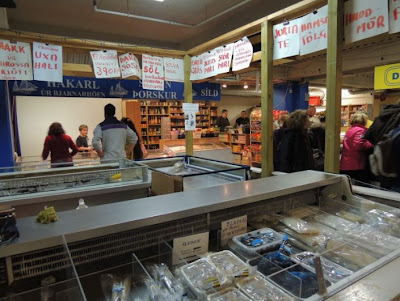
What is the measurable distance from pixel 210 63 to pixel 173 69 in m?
0.64

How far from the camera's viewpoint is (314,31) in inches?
97.1

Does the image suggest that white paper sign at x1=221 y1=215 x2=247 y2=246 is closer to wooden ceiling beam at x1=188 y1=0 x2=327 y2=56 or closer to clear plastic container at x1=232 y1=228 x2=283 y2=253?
clear plastic container at x1=232 y1=228 x2=283 y2=253

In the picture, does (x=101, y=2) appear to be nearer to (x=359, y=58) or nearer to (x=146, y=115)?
(x=359, y=58)

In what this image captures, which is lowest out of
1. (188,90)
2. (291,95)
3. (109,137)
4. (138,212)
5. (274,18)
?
(138,212)

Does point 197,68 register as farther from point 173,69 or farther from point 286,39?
point 286,39

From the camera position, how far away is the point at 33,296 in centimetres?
107

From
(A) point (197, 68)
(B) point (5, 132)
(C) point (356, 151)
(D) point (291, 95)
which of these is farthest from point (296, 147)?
(D) point (291, 95)

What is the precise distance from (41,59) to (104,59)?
0.75m

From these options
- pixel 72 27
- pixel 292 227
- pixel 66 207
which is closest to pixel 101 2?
pixel 72 27

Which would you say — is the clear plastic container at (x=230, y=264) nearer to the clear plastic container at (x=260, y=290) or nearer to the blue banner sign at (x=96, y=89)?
the clear plastic container at (x=260, y=290)

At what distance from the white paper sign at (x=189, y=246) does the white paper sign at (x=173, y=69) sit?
3119mm

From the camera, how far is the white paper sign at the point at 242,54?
321 cm

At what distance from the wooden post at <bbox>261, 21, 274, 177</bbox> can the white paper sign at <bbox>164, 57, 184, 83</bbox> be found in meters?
1.60

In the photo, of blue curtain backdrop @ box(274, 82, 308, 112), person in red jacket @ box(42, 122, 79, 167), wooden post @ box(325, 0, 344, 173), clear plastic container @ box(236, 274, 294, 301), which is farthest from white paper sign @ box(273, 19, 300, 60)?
blue curtain backdrop @ box(274, 82, 308, 112)
